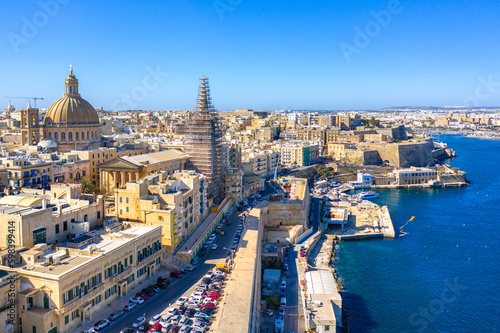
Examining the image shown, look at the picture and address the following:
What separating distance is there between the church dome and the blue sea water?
2025 cm

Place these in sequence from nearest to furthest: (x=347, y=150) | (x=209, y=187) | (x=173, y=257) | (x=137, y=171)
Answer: (x=173, y=257) < (x=137, y=171) < (x=209, y=187) < (x=347, y=150)

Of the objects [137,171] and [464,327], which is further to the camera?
[137,171]

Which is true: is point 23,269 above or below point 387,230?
above

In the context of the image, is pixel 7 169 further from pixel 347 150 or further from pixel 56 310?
pixel 347 150

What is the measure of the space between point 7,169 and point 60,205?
885 cm

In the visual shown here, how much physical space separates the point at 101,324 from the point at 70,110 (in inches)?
885

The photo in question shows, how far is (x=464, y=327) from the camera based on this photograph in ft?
54.3

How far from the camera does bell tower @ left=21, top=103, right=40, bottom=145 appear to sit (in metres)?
32.1

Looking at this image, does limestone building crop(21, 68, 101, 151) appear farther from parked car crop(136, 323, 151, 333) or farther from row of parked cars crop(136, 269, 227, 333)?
parked car crop(136, 323, 151, 333)

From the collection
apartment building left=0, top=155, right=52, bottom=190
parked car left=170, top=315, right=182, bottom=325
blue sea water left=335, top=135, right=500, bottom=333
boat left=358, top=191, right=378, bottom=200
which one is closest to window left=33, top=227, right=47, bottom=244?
parked car left=170, top=315, right=182, bottom=325

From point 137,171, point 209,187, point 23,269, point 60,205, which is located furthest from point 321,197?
point 23,269

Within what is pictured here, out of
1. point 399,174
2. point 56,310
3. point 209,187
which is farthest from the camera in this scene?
point 399,174

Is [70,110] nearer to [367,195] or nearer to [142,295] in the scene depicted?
[142,295]
